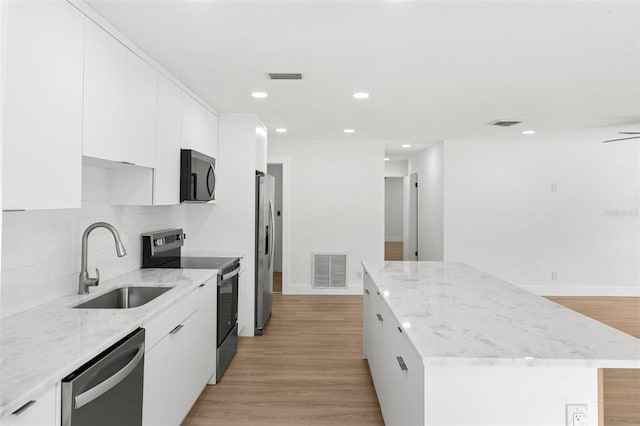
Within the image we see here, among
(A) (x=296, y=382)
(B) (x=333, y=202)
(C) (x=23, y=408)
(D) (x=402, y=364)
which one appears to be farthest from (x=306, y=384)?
(B) (x=333, y=202)

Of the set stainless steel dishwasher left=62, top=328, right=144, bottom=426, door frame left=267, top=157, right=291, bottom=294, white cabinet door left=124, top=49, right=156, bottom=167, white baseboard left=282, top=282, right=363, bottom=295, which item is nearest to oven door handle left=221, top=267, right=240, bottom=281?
white cabinet door left=124, top=49, right=156, bottom=167

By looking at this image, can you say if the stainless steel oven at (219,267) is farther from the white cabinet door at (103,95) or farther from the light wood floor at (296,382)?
the white cabinet door at (103,95)

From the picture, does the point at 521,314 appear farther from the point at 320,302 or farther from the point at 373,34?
the point at 320,302

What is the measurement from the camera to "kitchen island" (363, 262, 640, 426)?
1405 mm

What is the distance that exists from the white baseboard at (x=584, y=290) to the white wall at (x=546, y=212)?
2 centimetres

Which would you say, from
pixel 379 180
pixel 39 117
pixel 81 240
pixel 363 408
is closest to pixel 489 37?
pixel 39 117

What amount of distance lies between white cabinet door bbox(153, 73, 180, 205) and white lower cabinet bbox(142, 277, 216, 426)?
30.3 inches

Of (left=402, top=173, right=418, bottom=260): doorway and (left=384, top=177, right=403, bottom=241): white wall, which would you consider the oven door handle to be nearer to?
(left=402, top=173, right=418, bottom=260): doorway

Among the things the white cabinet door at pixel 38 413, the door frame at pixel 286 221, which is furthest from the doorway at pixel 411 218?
the white cabinet door at pixel 38 413

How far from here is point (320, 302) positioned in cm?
571

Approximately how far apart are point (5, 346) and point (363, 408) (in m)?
2.11

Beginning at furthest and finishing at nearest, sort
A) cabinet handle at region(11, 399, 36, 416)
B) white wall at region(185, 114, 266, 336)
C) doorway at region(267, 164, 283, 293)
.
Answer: doorway at region(267, 164, 283, 293)
white wall at region(185, 114, 266, 336)
cabinet handle at region(11, 399, 36, 416)

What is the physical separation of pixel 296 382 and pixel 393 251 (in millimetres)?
8674

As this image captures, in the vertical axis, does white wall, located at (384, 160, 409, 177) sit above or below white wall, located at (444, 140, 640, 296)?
above
